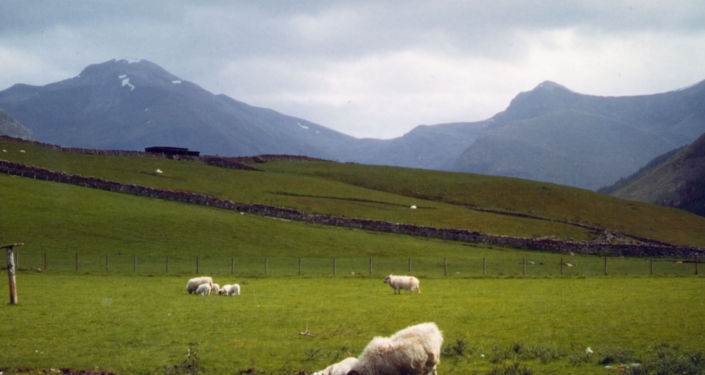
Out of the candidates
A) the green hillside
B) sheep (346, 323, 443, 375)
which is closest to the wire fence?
the green hillside

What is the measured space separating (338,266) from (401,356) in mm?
38608

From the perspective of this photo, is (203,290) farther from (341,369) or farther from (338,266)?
(341,369)

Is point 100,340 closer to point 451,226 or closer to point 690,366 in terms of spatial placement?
point 690,366

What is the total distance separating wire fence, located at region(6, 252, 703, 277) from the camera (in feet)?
146

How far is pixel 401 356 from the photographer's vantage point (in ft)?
38.2

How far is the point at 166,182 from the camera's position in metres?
87.0

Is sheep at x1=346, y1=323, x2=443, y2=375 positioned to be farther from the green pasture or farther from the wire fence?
the wire fence

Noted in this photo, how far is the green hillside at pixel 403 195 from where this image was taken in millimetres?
79375

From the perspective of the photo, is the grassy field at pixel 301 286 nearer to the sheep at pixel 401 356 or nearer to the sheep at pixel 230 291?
the sheep at pixel 230 291

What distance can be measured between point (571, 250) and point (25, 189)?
2782 inches

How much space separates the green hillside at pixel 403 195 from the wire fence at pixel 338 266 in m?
18.3

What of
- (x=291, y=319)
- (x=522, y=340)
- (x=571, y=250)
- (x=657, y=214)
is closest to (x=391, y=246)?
(x=571, y=250)

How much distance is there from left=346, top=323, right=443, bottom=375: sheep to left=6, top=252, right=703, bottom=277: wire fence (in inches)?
1173

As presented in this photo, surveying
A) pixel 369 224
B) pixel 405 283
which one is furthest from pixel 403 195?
pixel 405 283
